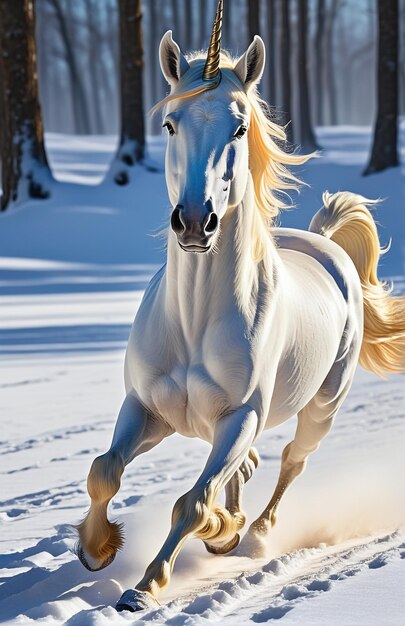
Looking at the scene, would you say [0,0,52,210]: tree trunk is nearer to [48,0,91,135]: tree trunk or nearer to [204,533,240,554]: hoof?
[204,533,240,554]: hoof

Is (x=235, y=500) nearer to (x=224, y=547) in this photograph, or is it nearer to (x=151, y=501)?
(x=224, y=547)

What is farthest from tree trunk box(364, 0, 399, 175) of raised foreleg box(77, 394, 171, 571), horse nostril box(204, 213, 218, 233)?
horse nostril box(204, 213, 218, 233)

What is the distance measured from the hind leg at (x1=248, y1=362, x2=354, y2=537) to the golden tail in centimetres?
59

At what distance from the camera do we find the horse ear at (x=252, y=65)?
3.87 metres

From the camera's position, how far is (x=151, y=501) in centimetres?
540

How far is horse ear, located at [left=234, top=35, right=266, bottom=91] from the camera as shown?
12.7 feet

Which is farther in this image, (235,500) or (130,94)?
(130,94)

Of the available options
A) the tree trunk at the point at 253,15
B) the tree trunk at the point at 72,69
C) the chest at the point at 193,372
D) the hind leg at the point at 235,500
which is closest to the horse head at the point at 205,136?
the chest at the point at 193,372

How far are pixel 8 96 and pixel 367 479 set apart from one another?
11.6 metres

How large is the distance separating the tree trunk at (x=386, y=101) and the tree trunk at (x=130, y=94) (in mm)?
4147

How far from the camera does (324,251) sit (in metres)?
5.15

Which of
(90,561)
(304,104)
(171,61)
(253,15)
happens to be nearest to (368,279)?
(171,61)

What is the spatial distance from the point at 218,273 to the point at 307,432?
1.52 metres

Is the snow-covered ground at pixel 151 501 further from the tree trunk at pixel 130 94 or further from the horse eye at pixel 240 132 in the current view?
the tree trunk at pixel 130 94
